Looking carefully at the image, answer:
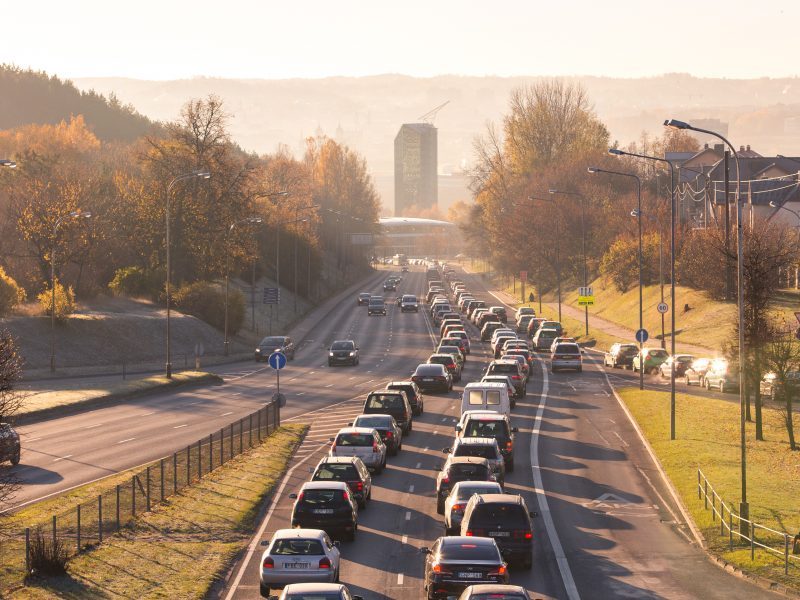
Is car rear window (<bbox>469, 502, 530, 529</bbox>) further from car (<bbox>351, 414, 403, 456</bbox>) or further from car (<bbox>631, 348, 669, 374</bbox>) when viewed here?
car (<bbox>631, 348, 669, 374</bbox>)

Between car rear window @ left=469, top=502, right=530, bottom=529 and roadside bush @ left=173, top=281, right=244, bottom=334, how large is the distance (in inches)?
2899

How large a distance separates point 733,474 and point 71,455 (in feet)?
74.9

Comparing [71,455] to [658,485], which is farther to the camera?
[71,455]

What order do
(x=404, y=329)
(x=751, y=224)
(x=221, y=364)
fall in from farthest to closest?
(x=404, y=329)
(x=221, y=364)
(x=751, y=224)

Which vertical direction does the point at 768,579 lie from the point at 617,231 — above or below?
below

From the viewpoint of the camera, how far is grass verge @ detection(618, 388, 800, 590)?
29250mm

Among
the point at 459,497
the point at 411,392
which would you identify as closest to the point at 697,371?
the point at 411,392

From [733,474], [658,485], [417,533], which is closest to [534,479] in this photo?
[658,485]

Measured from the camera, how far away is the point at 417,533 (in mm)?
31047

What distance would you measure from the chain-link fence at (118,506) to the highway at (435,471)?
7.82 feet

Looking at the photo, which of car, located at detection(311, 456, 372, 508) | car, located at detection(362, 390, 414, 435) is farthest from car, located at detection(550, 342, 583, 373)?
car, located at detection(311, 456, 372, 508)

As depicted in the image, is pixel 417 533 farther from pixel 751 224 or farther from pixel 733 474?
pixel 751 224

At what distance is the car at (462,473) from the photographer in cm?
3275

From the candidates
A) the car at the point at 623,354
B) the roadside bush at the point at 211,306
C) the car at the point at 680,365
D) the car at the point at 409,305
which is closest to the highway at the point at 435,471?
the car at the point at 623,354
